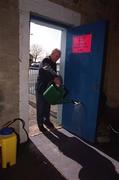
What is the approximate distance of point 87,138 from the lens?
269 centimetres

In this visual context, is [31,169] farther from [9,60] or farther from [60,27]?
[60,27]

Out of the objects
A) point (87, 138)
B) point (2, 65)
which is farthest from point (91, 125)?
point (2, 65)

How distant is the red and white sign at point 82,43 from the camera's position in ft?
8.07

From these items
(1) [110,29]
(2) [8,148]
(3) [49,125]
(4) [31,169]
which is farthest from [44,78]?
(1) [110,29]

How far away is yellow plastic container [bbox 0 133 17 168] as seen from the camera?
187cm

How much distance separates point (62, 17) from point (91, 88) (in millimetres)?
1168

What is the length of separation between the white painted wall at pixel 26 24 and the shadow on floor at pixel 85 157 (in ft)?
1.89

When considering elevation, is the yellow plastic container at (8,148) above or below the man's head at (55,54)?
below

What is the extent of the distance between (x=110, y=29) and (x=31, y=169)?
2.98 m

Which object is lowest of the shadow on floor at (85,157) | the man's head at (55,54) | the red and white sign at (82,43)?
the shadow on floor at (85,157)

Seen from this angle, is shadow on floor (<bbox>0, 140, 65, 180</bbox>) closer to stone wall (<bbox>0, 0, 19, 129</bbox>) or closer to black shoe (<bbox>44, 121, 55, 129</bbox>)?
stone wall (<bbox>0, 0, 19, 129</bbox>)

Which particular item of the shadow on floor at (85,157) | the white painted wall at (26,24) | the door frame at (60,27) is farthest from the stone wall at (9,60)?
the shadow on floor at (85,157)

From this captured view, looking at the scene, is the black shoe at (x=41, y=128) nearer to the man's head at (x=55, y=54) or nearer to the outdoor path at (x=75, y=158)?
the outdoor path at (x=75, y=158)

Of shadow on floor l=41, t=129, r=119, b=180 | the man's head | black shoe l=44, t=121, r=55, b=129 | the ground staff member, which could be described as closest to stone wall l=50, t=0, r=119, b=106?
the man's head
